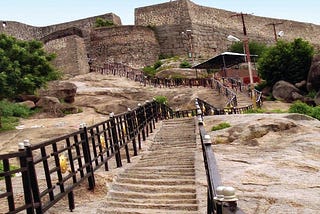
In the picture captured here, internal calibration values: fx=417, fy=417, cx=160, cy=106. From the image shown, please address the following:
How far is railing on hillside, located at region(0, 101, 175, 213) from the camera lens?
14.8ft

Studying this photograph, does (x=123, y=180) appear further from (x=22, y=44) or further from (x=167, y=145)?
(x=22, y=44)

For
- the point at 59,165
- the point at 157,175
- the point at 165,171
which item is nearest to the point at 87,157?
the point at 59,165

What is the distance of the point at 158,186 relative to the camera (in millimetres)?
6785

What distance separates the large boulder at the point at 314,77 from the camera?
26889mm

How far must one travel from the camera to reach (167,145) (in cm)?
1083

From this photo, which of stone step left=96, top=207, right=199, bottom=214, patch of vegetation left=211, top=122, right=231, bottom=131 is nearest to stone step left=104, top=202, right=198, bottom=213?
stone step left=96, top=207, right=199, bottom=214

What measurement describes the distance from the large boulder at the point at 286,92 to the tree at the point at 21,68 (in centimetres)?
1426

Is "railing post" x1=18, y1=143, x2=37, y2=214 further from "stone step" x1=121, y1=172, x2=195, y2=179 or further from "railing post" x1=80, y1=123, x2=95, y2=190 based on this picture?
"stone step" x1=121, y1=172, x2=195, y2=179

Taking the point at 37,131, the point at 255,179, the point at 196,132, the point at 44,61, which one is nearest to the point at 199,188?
the point at 255,179

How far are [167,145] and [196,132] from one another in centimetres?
145

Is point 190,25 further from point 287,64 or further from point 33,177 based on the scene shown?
point 33,177

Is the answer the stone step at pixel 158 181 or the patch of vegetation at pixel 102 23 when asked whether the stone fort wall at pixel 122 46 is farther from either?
the stone step at pixel 158 181

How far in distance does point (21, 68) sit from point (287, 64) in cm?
1837

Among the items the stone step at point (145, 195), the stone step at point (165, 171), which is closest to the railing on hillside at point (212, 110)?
the stone step at point (165, 171)
